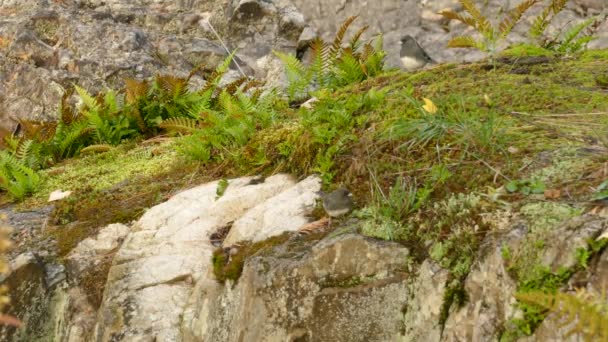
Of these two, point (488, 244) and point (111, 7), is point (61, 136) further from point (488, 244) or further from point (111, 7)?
point (488, 244)

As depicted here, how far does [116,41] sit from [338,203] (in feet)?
22.7

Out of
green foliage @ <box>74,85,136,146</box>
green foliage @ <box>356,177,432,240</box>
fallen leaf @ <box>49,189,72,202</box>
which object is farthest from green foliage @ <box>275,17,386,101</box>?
green foliage @ <box>356,177,432,240</box>

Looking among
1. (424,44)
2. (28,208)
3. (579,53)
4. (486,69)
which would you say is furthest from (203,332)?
(424,44)

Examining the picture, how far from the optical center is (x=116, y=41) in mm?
9148

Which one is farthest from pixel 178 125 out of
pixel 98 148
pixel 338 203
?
pixel 338 203

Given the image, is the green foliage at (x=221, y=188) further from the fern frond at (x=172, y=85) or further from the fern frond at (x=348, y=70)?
the fern frond at (x=172, y=85)

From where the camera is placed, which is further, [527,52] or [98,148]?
[98,148]

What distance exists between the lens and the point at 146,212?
13.8 ft

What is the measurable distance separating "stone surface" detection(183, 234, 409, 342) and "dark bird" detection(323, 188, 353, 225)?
0.98 ft

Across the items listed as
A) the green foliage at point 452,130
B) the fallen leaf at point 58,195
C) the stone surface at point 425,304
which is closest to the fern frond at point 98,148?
the fallen leaf at point 58,195

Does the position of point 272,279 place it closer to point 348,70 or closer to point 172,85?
point 348,70

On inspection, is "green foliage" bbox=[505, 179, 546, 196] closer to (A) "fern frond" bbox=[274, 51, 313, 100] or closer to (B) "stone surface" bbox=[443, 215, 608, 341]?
(B) "stone surface" bbox=[443, 215, 608, 341]

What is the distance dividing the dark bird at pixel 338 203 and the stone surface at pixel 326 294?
0.98 feet

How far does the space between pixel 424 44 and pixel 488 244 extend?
6478 mm
